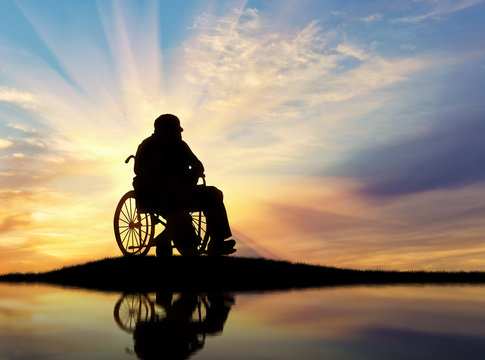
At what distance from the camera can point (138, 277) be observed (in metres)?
11.5

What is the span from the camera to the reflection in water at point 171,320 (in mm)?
4770

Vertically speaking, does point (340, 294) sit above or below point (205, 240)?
below

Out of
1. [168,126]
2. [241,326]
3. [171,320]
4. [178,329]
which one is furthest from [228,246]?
[178,329]

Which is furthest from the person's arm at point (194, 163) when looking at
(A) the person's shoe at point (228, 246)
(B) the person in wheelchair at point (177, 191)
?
(A) the person's shoe at point (228, 246)

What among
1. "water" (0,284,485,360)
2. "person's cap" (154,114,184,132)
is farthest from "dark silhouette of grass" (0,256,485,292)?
"person's cap" (154,114,184,132)

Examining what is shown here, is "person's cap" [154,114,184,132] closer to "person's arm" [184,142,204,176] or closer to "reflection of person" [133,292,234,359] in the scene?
"person's arm" [184,142,204,176]

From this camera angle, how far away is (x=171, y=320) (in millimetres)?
6207

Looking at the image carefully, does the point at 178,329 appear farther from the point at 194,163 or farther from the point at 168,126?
the point at 168,126

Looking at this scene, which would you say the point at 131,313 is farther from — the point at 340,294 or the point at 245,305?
the point at 340,294

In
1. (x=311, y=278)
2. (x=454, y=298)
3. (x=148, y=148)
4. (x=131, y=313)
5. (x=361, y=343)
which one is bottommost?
(x=361, y=343)

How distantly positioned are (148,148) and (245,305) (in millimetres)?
5777

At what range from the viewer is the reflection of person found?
4.64m

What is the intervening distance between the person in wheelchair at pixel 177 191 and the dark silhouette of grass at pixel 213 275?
677 mm

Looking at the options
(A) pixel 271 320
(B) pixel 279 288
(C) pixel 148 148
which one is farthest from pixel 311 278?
(A) pixel 271 320
